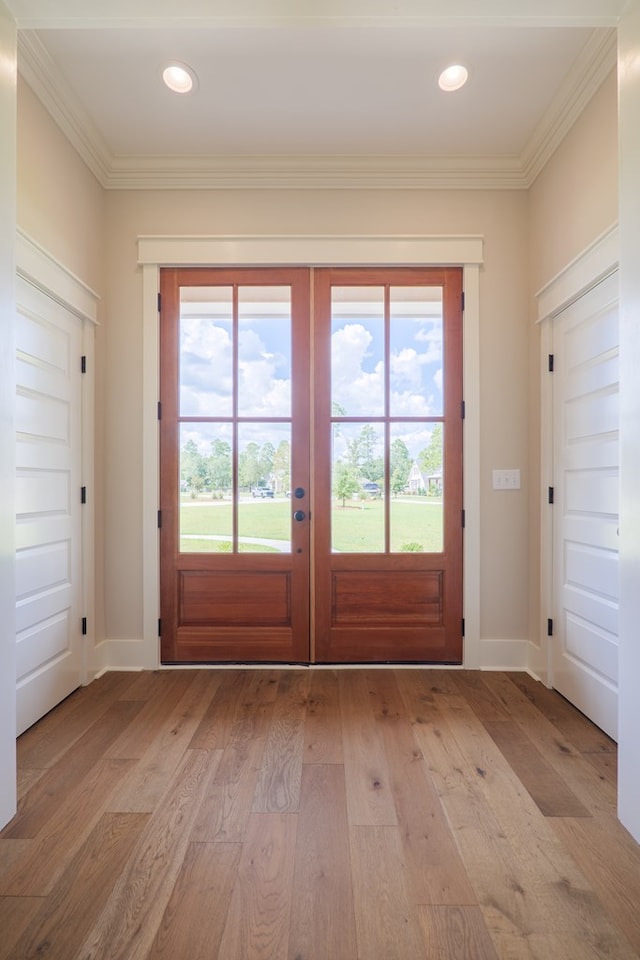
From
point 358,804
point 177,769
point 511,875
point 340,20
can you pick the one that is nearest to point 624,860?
point 511,875

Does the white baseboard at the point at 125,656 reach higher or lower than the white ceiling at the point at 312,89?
lower

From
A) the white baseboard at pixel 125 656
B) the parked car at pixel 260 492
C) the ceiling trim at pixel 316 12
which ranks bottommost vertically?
the white baseboard at pixel 125 656

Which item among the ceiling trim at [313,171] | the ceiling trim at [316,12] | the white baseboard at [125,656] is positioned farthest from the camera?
the white baseboard at [125,656]

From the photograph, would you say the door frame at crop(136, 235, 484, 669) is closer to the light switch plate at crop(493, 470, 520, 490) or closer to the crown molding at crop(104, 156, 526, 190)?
the light switch plate at crop(493, 470, 520, 490)

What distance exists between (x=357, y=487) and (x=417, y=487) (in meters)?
0.36

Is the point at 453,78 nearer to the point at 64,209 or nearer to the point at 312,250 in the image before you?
the point at 312,250

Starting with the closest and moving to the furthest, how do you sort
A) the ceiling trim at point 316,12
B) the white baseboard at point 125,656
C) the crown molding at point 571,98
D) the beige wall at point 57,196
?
1. the ceiling trim at point 316,12
2. the crown molding at point 571,98
3. the beige wall at point 57,196
4. the white baseboard at point 125,656

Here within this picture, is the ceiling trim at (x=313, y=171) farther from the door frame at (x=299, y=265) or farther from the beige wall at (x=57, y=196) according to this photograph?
the door frame at (x=299, y=265)

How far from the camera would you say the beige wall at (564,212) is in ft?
7.39

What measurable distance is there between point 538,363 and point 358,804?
2405 mm

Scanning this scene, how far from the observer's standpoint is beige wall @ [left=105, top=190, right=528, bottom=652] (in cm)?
304

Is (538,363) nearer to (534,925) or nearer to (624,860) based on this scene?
(624,860)

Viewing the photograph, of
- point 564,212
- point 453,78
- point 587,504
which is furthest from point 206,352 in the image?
point 587,504

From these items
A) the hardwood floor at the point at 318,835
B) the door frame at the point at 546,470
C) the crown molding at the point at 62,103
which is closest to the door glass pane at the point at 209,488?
the hardwood floor at the point at 318,835
